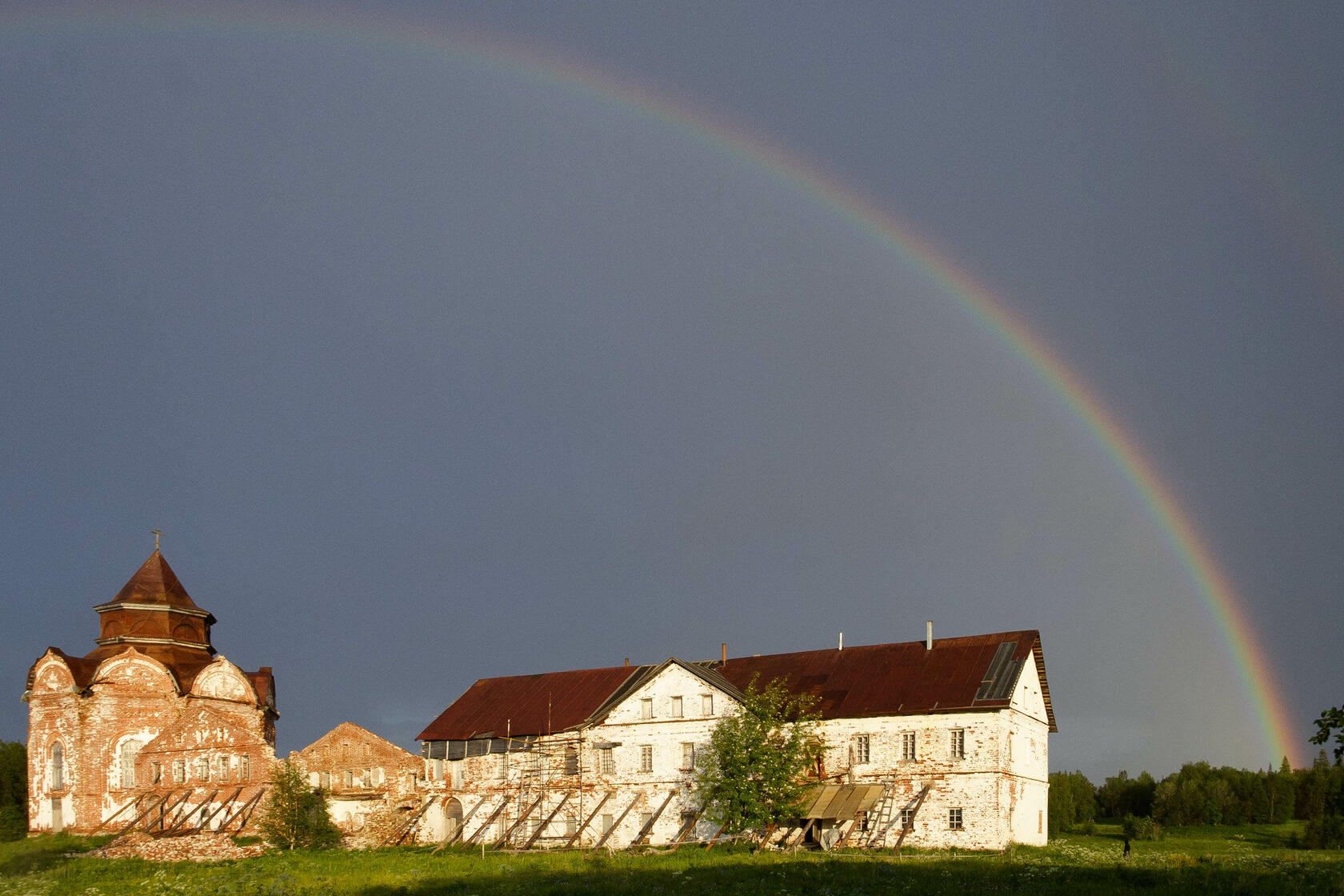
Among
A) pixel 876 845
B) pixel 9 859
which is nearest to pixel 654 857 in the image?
pixel 876 845

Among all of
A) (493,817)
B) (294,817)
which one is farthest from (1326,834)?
(294,817)

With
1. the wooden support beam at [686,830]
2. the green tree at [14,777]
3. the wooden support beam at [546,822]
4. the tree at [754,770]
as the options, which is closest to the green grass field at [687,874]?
the tree at [754,770]

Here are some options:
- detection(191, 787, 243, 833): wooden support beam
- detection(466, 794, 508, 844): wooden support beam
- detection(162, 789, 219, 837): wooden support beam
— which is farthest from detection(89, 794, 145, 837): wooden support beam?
detection(466, 794, 508, 844): wooden support beam

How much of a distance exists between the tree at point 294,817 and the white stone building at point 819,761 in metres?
6.27

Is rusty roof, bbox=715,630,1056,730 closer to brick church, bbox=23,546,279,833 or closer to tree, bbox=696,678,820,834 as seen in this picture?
tree, bbox=696,678,820,834

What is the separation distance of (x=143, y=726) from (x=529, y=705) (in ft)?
56.8

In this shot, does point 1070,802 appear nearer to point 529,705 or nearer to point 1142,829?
point 1142,829

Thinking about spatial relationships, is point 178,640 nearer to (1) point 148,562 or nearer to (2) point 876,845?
(1) point 148,562

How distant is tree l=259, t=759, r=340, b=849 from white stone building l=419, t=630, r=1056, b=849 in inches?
247

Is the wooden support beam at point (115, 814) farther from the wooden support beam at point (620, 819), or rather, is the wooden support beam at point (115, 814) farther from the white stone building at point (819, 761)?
the wooden support beam at point (620, 819)

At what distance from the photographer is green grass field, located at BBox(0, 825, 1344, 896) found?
83.7 feet

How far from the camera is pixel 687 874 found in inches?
1233

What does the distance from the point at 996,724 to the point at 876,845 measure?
6.04 metres

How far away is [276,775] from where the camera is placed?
147 feet
